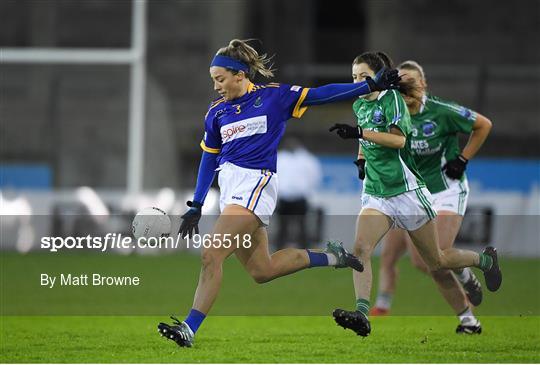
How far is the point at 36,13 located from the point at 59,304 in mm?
9057

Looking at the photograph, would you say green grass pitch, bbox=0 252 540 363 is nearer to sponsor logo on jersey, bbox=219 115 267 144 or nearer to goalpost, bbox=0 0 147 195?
sponsor logo on jersey, bbox=219 115 267 144

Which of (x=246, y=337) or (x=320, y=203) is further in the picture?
(x=320, y=203)

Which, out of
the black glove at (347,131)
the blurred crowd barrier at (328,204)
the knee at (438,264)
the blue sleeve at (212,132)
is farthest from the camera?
the blurred crowd barrier at (328,204)

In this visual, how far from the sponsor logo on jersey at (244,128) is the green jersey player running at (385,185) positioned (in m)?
0.61

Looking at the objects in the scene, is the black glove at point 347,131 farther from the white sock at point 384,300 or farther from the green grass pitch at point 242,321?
the white sock at point 384,300

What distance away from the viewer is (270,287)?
1216 cm

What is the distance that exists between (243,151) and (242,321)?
2.64 m

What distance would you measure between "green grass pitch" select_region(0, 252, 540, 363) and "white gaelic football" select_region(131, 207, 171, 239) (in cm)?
46

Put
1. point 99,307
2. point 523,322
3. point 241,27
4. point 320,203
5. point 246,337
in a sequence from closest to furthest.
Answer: point 246,337, point 523,322, point 99,307, point 320,203, point 241,27

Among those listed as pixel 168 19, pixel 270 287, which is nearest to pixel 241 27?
pixel 168 19

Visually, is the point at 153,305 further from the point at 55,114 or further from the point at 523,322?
the point at 55,114

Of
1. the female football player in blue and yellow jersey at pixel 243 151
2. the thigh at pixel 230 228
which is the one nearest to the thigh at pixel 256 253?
the female football player in blue and yellow jersey at pixel 243 151

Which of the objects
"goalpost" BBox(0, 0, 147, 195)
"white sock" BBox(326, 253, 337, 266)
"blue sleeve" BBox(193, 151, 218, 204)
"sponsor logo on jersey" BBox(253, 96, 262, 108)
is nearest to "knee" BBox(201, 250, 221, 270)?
"blue sleeve" BBox(193, 151, 218, 204)

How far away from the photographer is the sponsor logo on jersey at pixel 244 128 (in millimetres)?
6934
